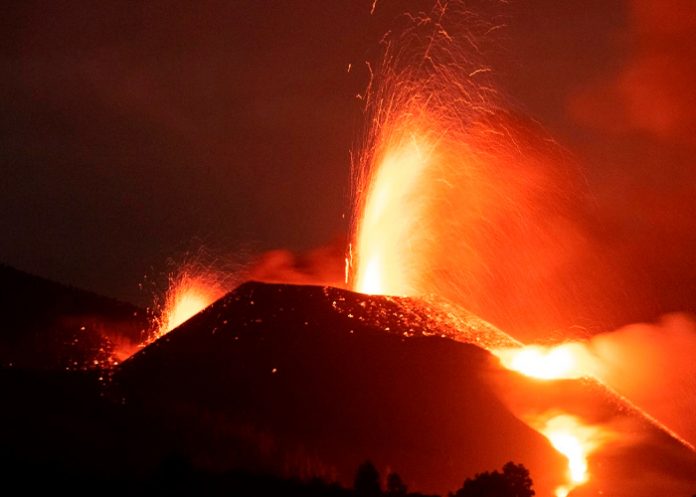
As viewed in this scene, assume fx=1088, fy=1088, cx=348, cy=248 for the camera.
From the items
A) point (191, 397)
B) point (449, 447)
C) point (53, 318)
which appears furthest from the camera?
point (53, 318)

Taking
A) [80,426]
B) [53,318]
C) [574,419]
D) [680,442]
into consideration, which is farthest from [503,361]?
[53,318]

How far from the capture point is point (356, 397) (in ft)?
86.0

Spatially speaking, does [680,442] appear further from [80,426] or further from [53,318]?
[53,318]

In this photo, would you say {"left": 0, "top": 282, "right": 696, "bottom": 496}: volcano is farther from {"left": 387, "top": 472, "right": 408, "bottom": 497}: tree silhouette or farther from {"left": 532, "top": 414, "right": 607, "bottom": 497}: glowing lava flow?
{"left": 387, "top": 472, "right": 408, "bottom": 497}: tree silhouette

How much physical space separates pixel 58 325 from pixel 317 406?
15341 mm

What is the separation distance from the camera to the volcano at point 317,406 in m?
22.5

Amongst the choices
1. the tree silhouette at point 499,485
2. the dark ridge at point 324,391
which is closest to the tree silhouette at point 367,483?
the tree silhouette at point 499,485

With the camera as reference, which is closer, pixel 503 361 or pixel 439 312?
pixel 503 361

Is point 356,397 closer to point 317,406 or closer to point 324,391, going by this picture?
point 324,391

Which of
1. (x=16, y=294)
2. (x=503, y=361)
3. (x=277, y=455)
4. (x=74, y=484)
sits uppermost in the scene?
(x=16, y=294)

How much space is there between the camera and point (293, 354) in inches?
1110

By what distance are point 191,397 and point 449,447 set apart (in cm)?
655

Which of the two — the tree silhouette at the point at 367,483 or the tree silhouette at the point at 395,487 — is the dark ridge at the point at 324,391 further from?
the tree silhouette at the point at 367,483

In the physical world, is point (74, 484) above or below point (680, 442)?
below
